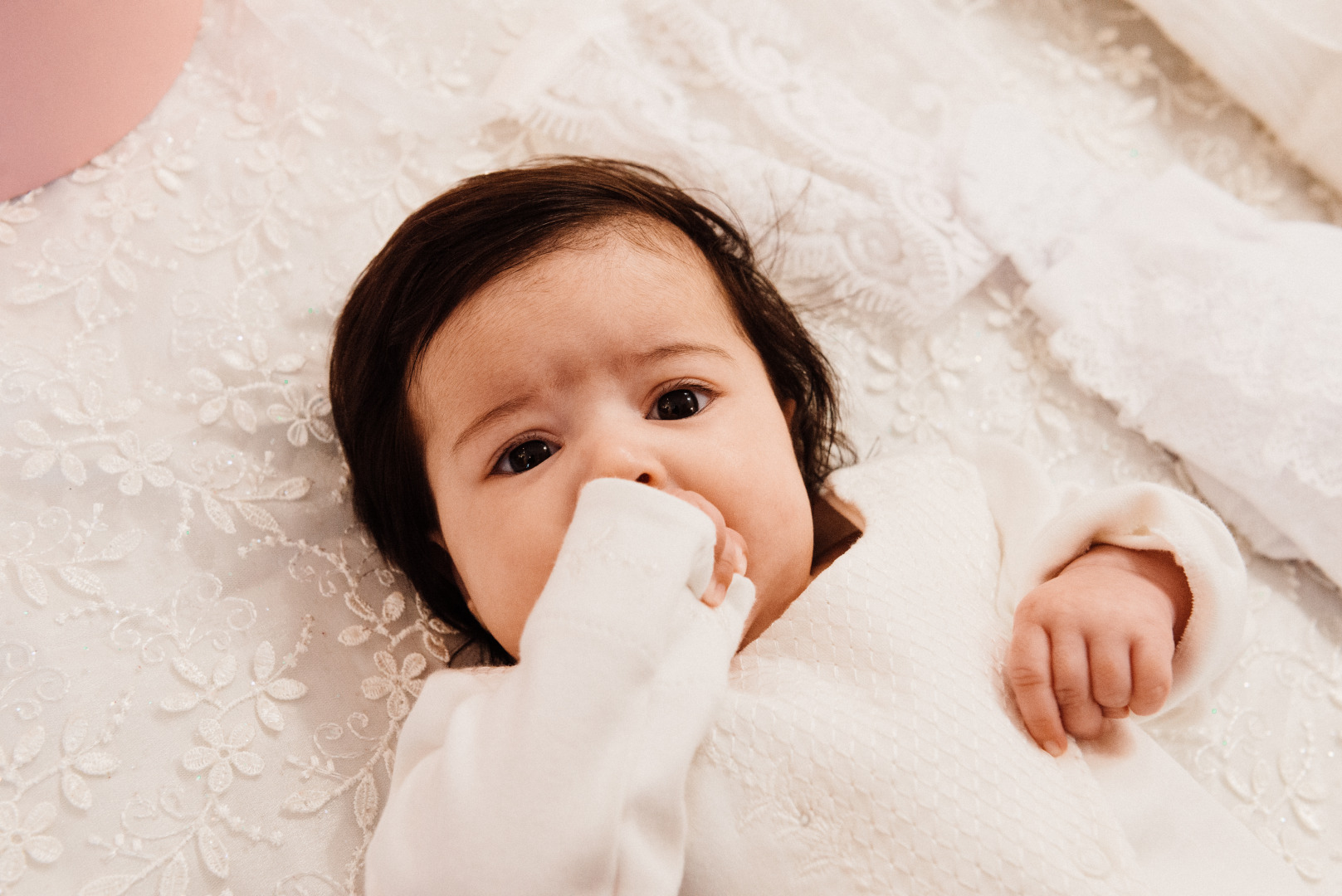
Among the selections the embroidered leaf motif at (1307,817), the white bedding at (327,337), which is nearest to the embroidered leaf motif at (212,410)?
the white bedding at (327,337)

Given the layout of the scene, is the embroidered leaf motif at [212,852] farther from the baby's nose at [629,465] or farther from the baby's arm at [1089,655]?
the baby's arm at [1089,655]

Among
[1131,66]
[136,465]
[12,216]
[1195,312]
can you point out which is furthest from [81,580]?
[1131,66]

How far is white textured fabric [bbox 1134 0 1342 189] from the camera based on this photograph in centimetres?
150

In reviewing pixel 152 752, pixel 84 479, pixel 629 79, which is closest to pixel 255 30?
pixel 629 79

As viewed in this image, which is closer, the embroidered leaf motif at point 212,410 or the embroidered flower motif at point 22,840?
the embroidered flower motif at point 22,840

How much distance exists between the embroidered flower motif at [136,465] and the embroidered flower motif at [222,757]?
0.32 metres

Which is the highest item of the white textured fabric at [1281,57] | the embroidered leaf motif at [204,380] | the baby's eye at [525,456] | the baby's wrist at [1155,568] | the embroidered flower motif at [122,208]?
the white textured fabric at [1281,57]

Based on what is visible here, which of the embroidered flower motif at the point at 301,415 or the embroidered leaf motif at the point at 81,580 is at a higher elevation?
the embroidered flower motif at the point at 301,415

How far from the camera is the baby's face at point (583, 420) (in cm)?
98

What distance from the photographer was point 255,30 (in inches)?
58.5

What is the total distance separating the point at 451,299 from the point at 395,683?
0.49 metres

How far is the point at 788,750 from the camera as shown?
0.91 metres

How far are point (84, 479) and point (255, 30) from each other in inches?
30.8

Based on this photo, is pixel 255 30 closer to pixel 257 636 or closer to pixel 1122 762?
pixel 257 636
